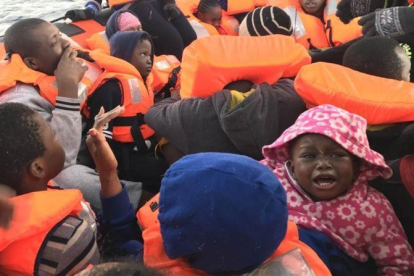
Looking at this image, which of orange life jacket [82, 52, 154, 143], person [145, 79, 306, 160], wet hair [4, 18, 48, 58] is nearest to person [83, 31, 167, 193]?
orange life jacket [82, 52, 154, 143]

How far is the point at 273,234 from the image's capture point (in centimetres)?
100

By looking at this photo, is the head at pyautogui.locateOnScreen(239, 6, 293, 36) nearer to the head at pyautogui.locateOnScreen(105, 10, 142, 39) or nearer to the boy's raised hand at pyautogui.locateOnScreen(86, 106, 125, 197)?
the head at pyautogui.locateOnScreen(105, 10, 142, 39)

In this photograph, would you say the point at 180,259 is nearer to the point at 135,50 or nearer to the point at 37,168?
the point at 37,168

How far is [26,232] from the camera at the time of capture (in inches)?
43.8

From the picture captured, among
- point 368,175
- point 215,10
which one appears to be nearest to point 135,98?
point 368,175

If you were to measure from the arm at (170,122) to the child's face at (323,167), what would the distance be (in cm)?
51

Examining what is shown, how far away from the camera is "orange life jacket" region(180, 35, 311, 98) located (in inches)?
68.2

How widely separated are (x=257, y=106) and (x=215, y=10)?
2.70 metres

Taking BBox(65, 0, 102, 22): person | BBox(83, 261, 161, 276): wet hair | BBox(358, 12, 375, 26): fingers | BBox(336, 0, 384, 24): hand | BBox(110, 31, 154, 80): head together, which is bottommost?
BBox(65, 0, 102, 22): person

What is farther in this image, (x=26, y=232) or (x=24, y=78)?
(x=24, y=78)

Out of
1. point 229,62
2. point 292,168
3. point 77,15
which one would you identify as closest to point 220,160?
point 292,168

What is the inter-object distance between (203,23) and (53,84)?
2.17 meters

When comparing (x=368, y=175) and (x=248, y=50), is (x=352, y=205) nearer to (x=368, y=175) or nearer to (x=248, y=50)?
(x=368, y=175)

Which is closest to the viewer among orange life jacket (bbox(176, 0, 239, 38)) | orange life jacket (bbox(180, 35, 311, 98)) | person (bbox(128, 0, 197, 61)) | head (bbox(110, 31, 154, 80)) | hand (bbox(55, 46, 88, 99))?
orange life jacket (bbox(180, 35, 311, 98))
